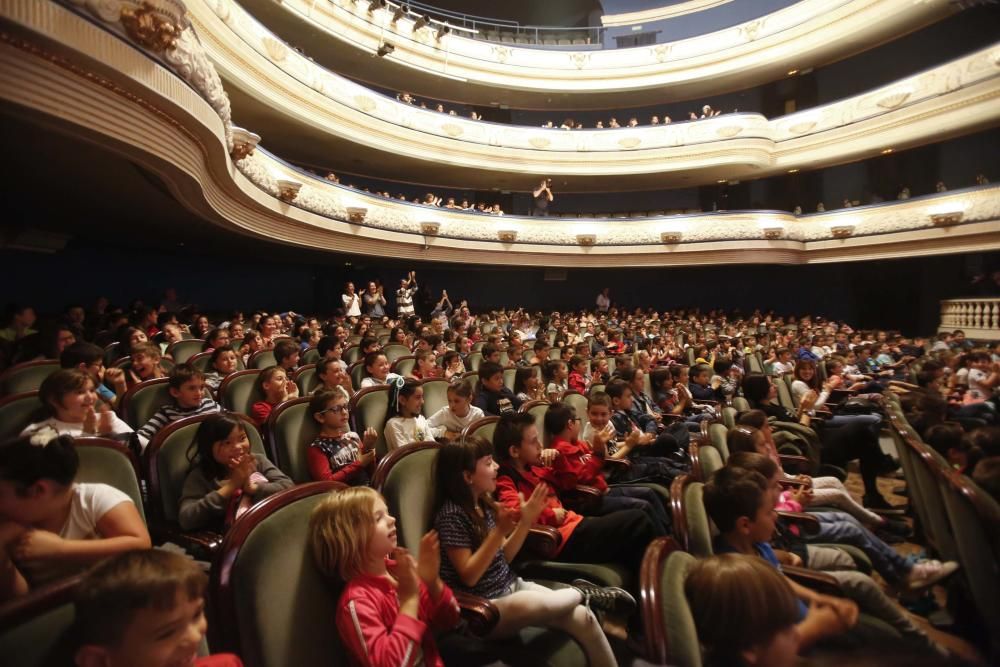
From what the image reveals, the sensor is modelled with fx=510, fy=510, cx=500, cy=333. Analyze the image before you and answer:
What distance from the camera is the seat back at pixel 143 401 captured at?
2.68 m

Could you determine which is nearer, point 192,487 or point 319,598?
point 319,598

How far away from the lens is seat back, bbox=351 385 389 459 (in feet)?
9.53

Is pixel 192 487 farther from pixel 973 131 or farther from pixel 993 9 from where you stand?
pixel 993 9

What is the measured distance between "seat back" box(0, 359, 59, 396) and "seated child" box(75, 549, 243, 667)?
2.78 metres

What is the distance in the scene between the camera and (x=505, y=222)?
14258mm

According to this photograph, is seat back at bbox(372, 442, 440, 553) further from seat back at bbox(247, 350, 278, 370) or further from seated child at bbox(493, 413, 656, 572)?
seat back at bbox(247, 350, 278, 370)

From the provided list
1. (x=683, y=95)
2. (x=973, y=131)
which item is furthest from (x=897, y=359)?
(x=683, y=95)

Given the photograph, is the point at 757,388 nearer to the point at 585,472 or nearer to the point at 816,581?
the point at 585,472

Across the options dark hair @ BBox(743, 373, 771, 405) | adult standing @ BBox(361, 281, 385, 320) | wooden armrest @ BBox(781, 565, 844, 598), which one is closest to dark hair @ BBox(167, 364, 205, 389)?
wooden armrest @ BBox(781, 565, 844, 598)

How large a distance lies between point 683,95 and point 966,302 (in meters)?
9.99

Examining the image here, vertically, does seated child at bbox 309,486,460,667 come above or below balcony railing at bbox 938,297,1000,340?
below

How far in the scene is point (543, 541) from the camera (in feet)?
6.21

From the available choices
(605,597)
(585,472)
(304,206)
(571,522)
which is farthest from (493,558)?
(304,206)

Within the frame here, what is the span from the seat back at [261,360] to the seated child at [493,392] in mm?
1831
